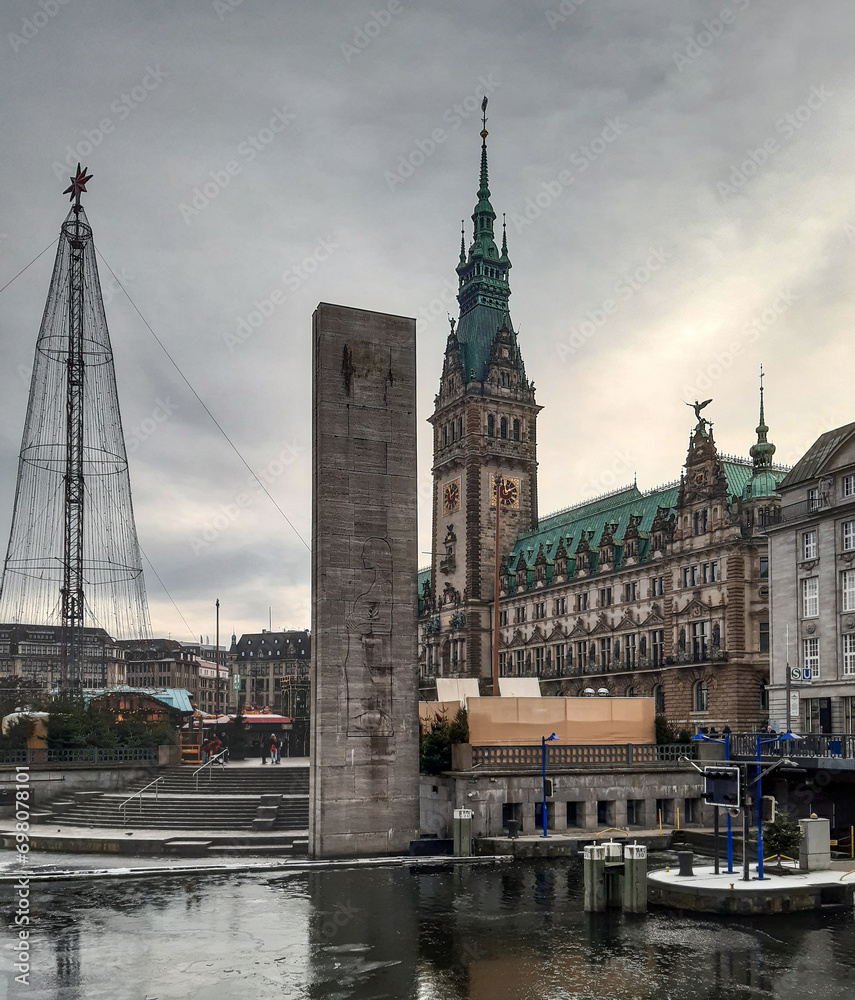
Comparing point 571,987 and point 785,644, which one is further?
point 785,644

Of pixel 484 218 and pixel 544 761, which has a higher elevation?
pixel 484 218

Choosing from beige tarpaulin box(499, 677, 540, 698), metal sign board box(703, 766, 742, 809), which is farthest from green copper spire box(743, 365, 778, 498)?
metal sign board box(703, 766, 742, 809)

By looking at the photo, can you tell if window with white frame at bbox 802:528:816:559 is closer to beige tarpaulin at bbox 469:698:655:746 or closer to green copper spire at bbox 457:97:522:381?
beige tarpaulin at bbox 469:698:655:746

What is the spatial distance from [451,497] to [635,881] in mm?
107014

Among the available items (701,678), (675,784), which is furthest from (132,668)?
(675,784)

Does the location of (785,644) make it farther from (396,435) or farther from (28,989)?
(28,989)

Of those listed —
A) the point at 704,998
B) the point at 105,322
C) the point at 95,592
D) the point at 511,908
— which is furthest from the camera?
the point at 105,322

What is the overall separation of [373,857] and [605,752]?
42.5ft

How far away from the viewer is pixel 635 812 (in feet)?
152

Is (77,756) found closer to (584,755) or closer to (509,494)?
(584,755)

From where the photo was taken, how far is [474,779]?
140ft

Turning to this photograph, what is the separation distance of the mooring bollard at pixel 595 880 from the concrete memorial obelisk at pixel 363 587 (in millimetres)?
13089

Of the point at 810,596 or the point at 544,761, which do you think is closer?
the point at 544,761

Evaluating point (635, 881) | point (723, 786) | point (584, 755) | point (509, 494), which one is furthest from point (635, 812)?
point (509, 494)
